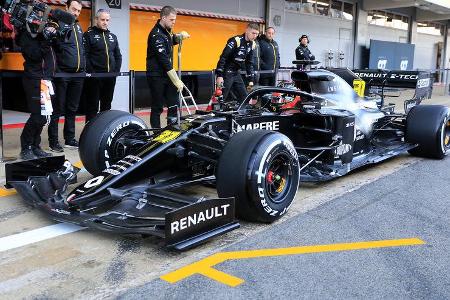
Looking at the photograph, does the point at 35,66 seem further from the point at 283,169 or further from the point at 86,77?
the point at 283,169

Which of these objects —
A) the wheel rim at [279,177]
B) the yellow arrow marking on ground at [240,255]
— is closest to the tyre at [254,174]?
the wheel rim at [279,177]

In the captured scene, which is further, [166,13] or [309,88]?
[166,13]

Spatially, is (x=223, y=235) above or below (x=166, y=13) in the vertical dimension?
below

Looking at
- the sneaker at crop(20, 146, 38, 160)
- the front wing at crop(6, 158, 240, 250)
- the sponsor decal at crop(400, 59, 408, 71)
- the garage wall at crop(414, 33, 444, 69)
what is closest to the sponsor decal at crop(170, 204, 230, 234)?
the front wing at crop(6, 158, 240, 250)

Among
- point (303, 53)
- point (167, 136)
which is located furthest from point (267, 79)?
point (167, 136)

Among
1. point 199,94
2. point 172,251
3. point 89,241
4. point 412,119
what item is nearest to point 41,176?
point 89,241

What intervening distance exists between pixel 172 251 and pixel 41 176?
162 cm

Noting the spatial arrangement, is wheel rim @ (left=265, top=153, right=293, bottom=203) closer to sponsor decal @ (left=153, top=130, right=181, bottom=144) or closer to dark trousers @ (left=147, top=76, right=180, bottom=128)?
sponsor decal @ (left=153, top=130, right=181, bottom=144)

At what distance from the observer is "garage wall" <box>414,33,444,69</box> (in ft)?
79.0

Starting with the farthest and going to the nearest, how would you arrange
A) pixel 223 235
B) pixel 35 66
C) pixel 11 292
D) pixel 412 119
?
pixel 412 119
pixel 35 66
pixel 223 235
pixel 11 292

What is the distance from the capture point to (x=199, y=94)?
40.4 ft

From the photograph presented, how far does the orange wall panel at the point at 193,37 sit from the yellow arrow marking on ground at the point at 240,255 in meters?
8.00

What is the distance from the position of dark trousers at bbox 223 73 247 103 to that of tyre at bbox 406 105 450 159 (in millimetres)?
2800

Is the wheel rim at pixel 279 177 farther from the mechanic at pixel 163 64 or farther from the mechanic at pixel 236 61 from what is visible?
the mechanic at pixel 236 61
